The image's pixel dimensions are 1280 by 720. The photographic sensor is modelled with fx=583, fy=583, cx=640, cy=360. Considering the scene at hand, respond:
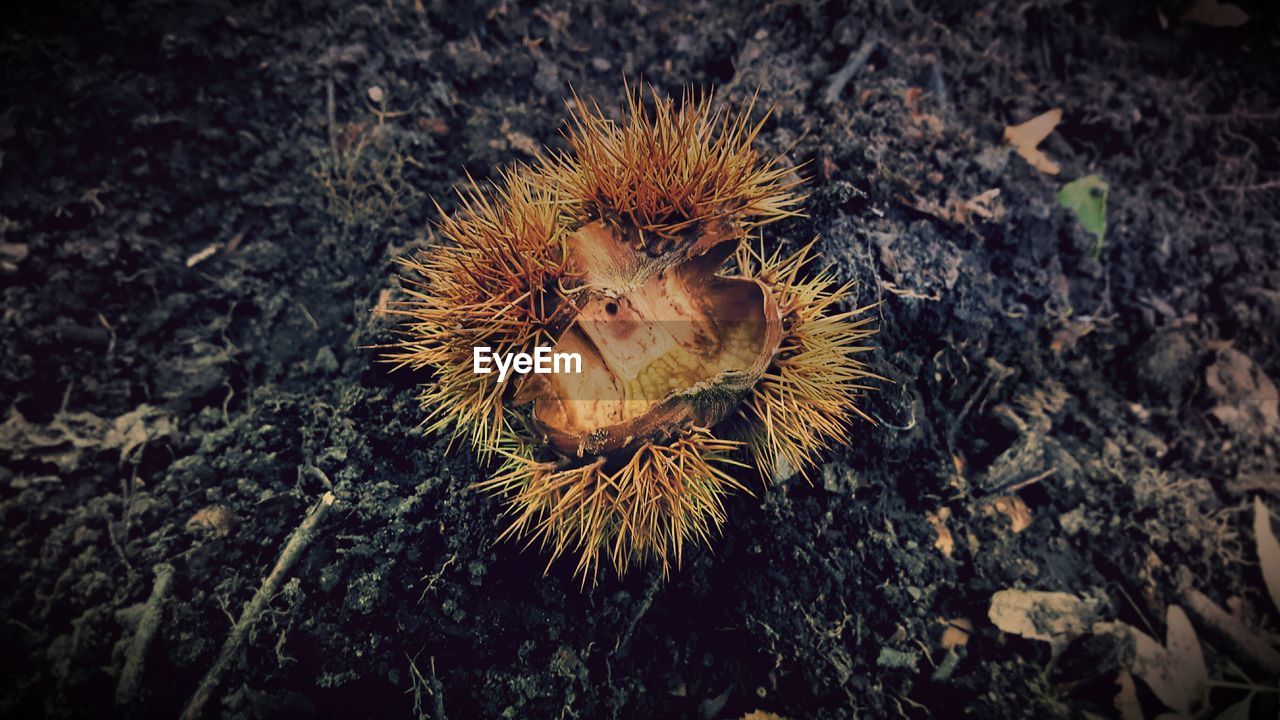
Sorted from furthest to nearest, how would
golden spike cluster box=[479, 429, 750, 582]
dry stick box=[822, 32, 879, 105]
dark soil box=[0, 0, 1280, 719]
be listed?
dry stick box=[822, 32, 879, 105], dark soil box=[0, 0, 1280, 719], golden spike cluster box=[479, 429, 750, 582]

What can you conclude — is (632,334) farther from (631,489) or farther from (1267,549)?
(1267,549)

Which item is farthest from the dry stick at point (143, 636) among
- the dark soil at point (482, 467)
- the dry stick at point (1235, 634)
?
the dry stick at point (1235, 634)

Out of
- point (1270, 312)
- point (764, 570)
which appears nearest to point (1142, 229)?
point (1270, 312)

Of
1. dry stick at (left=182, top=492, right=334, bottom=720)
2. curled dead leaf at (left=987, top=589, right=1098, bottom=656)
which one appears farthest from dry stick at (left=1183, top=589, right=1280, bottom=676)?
dry stick at (left=182, top=492, right=334, bottom=720)

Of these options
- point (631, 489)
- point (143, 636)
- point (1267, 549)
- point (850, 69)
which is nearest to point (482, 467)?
point (631, 489)

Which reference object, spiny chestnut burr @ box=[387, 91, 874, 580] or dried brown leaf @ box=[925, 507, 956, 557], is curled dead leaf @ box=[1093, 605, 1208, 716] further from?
spiny chestnut burr @ box=[387, 91, 874, 580]

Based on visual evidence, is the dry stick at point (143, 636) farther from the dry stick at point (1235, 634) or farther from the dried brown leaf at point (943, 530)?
the dry stick at point (1235, 634)
